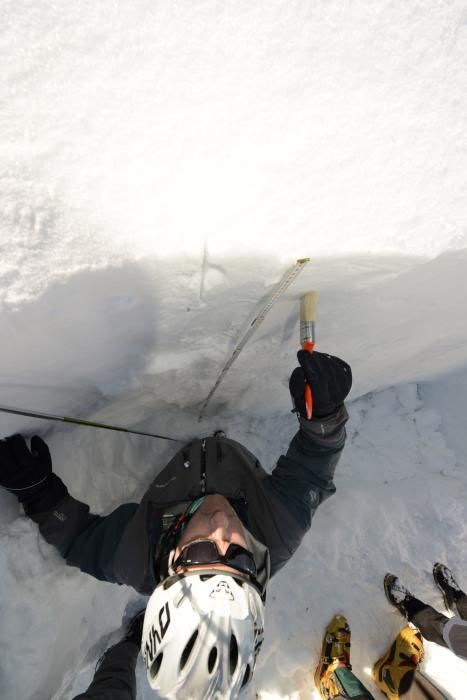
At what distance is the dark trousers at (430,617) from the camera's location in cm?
264

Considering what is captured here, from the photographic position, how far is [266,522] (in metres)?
1.93

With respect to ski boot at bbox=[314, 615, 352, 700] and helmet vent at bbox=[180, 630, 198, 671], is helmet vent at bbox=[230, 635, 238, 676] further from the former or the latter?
ski boot at bbox=[314, 615, 352, 700]

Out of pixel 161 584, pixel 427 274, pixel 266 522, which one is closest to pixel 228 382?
pixel 266 522

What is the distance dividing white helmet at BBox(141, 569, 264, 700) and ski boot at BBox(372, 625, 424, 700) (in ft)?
5.97

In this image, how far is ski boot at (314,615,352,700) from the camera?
254cm

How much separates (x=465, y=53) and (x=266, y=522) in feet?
6.72

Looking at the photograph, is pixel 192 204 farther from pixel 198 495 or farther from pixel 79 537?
pixel 79 537

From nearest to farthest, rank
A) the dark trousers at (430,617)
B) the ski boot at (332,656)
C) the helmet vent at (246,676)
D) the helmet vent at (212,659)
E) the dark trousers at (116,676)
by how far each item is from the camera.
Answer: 1. the helmet vent at (212,659)
2. the helmet vent at (246,676)
3. the dark trousers at (116,676)
4. the ski boot at (332,656)
5. the dark trousers at (430,617)

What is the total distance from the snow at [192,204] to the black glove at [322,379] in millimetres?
280

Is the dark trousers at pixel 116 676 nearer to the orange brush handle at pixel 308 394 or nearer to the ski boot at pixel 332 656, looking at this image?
the ski boot at pixel 332 656

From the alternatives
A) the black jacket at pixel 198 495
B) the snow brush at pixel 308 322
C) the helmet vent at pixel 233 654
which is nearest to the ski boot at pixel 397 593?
the black jacket at pixel 198 495

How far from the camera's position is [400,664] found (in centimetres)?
258

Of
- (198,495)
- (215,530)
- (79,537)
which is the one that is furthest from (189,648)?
(79,537)

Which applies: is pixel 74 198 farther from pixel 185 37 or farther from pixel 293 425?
pixel 293 425
